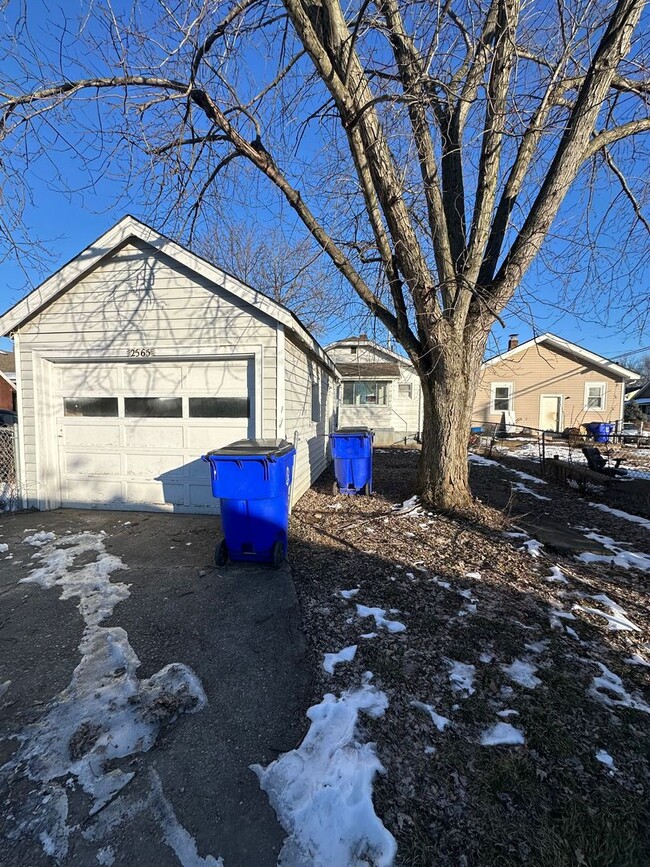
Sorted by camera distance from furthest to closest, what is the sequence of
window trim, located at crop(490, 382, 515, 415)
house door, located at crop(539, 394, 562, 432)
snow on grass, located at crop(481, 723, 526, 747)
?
Answer: window trim, located at crop(490, 382, 515, 415)
house door, located at crop(539, 394, 562, 432)
snow on grass, located at crop(481, 723, 526, 747)

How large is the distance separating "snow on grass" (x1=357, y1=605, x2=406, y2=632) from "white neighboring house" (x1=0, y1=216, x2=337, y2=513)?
3.01 m

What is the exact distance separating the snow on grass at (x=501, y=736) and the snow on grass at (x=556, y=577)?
214 centimetres

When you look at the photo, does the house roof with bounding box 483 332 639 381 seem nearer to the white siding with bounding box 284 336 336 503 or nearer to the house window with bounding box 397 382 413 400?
the house window with bounding box 397 382 413 400

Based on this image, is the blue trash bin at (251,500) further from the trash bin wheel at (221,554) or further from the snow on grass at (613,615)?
the snow on grass at (613,615)

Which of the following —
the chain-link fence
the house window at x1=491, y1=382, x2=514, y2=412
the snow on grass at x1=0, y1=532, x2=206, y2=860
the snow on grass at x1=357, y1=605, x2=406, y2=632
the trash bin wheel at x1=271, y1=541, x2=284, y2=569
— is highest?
the house window at x1=491, y1=382, x2=514, y2=412

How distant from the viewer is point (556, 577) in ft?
12.8

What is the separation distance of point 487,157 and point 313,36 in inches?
107

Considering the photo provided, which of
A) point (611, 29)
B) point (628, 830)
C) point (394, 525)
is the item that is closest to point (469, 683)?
point (628, 830)

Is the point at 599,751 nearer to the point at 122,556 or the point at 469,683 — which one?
the point at 469,683

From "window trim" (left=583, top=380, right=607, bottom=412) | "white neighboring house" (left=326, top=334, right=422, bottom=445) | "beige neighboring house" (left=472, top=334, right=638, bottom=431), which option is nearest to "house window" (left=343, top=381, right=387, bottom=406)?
"white neighboring house" (left=326, top=334, right=422, bottom=445)

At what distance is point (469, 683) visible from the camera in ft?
7.79

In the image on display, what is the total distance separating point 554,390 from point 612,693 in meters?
20.5

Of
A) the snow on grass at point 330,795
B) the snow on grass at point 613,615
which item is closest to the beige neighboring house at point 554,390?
the snow on grass at point 613,615

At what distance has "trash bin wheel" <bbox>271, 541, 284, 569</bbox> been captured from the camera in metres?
4.03
